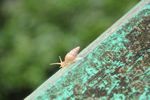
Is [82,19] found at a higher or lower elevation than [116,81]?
higher

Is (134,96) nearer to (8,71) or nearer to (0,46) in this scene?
(8,71)

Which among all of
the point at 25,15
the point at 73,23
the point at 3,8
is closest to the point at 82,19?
the point at 73,23

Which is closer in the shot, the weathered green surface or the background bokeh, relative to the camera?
the weathered green surface

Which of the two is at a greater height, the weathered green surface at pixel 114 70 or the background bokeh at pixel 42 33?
the background bokeh at pixel 42 33

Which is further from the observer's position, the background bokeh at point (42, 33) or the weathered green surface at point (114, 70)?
the background bokeh at point (42, 33)

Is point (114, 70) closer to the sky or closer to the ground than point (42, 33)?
closer to the ground
